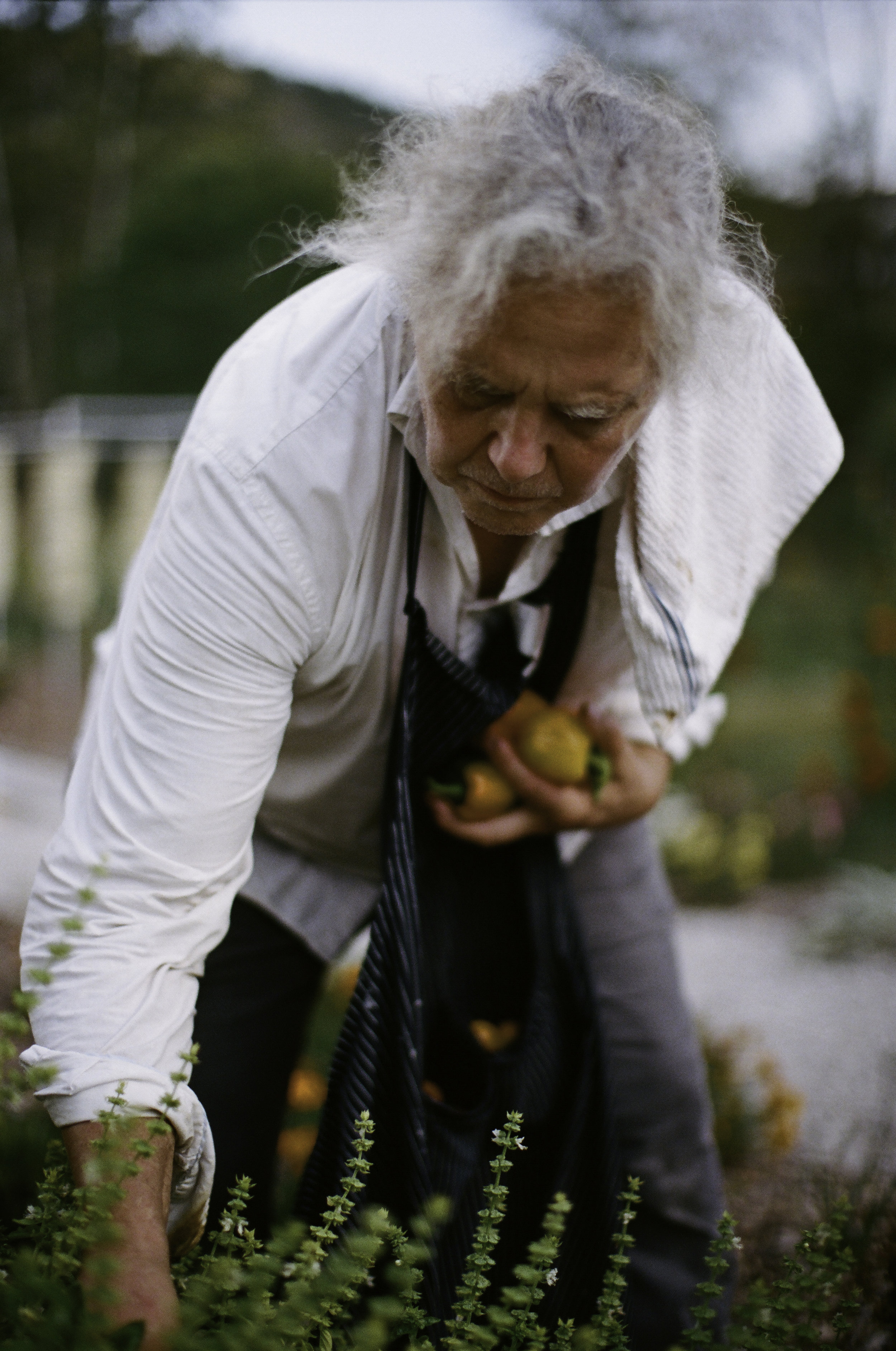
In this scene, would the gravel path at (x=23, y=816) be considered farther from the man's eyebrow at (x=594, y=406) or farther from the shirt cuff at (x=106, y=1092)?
the man's eyebrow at (x=594, y=406)

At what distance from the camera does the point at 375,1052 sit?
1.52m

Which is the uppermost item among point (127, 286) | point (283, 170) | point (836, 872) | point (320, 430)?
point (283, 170)

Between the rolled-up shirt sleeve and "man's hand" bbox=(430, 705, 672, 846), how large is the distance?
1.41ft

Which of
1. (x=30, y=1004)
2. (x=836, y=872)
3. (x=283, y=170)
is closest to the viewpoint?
(x=30, y=1004)

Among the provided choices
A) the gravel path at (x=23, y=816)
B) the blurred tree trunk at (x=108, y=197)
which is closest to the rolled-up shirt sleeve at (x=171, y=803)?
the gravel path at (x=23, y=816)

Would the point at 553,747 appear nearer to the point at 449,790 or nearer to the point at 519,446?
the point at 449,790

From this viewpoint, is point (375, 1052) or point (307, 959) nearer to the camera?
point (375, 1052)

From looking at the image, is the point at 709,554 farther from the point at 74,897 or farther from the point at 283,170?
the point at 283,170

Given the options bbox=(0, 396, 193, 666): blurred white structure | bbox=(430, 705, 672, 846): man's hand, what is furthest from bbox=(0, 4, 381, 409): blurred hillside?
bbox=(430, 705, 672, 846): man's hand

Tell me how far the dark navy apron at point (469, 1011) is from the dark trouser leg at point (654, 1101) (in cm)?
20

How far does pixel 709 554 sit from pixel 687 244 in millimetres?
621

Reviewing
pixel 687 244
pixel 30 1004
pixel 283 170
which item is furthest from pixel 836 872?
pixel 283 170

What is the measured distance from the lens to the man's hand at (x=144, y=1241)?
1.05 metres

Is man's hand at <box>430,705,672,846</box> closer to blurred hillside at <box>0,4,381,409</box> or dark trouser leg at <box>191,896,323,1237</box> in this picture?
dark trouser leg at <box>191,896,323,1237</box>
